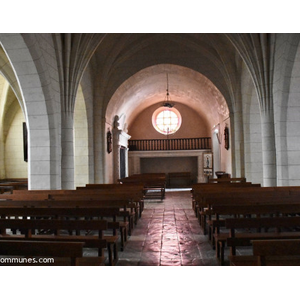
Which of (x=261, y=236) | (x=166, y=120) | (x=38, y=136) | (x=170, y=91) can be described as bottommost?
(x=261, y=236)

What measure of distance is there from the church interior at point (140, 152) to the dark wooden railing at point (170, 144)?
1535 millimetres

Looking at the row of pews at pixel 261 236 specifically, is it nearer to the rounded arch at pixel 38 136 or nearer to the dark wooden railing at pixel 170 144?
the rounded arch at pixel 38 136

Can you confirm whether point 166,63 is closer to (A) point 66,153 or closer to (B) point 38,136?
(A) point 66,153

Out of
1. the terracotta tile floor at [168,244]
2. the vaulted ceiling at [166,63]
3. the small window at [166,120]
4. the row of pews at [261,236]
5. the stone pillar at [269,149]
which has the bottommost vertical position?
the terracotta tile floor at [168,244]

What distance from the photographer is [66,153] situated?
9.12 m

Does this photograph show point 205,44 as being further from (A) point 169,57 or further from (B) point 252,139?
(B) point 252,139

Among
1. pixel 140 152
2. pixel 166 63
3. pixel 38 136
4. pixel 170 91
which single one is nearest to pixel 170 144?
pixel 140 152

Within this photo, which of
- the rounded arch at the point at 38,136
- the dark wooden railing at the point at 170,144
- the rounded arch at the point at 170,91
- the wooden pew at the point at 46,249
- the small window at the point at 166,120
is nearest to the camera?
the wooden pew at the point at 46,249

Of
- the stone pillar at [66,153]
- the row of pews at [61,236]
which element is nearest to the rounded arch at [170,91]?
the stone pillar at [66,153]

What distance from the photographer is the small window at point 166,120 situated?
2317 cm

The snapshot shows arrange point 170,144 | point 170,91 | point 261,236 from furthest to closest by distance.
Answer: point 170,144 → point 170,91 → point 261,236

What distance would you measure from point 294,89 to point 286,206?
4.90 m

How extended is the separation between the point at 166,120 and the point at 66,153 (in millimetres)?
14938
